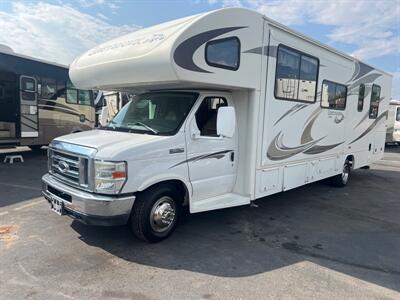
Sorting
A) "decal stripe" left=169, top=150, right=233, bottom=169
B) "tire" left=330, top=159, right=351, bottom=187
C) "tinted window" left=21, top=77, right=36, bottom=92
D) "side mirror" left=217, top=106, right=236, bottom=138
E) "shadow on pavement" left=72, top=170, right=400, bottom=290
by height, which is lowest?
"shadow on pavement" left=72, top=170, right=400, bottom=290

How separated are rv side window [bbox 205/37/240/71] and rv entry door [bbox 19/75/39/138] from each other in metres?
8.73

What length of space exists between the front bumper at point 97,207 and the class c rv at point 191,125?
0.01 m

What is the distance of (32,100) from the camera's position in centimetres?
1145

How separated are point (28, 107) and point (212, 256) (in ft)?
31.0

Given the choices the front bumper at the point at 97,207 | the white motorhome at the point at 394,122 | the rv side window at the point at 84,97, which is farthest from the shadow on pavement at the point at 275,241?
the white motorhome at the point at 394,122

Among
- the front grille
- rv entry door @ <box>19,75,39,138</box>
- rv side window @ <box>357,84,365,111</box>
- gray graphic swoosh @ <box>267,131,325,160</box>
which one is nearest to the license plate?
the front grille

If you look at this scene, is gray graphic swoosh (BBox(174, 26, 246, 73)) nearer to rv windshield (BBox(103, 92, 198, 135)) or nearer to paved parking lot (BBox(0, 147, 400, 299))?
rv windshield (BBox(103, 92, 198, 135))

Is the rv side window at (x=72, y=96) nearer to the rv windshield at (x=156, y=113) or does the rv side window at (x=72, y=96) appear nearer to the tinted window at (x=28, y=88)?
the tinted window at (x=28, y=88)

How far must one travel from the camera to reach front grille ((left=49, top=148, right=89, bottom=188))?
4305 mm

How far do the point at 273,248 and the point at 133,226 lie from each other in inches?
78.7

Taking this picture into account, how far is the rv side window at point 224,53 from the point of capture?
4758mm

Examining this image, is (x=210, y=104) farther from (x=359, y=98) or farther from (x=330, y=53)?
(x=359, y=98)

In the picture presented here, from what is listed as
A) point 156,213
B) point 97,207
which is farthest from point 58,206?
point 156,213

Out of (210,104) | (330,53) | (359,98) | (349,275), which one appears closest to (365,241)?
(349,275)
